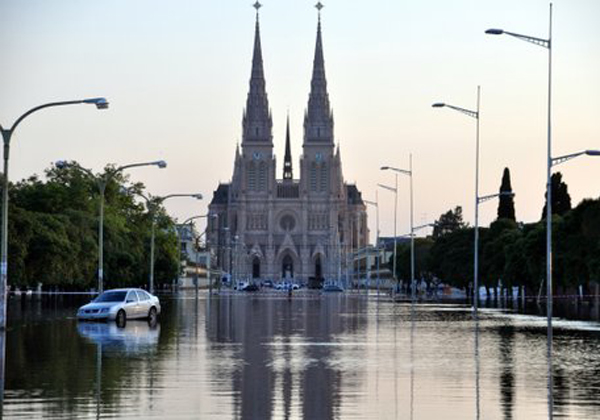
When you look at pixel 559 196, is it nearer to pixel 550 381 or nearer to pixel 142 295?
pixel 142 295

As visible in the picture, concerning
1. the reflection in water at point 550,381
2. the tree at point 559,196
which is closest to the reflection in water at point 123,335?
the reflection in water at point 550,381

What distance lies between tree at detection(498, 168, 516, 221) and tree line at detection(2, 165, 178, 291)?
99.1 feet

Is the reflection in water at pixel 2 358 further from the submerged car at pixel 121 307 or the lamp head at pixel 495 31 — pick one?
the lamp head at pixel 495 31

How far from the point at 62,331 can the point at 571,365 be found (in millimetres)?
17187

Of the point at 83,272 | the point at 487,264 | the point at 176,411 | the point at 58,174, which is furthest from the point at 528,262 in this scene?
the point at 176,411

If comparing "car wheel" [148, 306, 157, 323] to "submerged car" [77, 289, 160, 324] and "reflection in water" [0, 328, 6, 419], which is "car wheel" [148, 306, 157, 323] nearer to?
"submerged car" [77, 289, 160, 324]

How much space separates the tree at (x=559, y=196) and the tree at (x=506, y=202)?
444 inches

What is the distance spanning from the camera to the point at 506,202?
4808 inches

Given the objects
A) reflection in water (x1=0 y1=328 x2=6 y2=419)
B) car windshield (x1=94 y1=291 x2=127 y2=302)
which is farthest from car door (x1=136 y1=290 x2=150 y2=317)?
reflection in water (x1=0 y1=328 x2=6 y2=419)

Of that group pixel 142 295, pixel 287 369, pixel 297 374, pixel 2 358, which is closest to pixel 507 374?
pixel 297 374

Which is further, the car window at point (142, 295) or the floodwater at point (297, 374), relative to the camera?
the car window at point (142, 295)

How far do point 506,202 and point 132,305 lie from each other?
8005cm

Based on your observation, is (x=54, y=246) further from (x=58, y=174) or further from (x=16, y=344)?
(x=16, y=344)

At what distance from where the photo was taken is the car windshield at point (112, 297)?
4576cm
